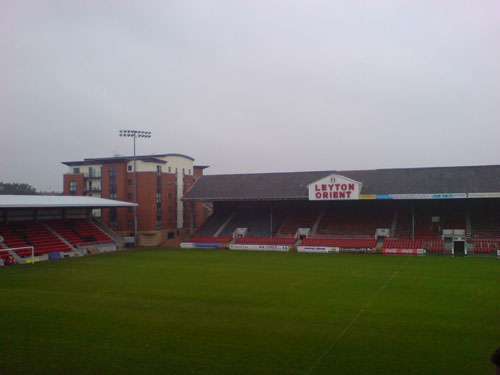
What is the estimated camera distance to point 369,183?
43281 millimetres

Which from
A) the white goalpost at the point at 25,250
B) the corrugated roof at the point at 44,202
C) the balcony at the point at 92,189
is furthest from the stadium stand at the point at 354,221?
the balcony at the point at 92,189

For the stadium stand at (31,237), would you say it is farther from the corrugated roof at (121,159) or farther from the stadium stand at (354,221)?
the stadium stand at (354,221)

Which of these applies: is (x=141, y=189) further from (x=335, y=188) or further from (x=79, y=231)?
(x=335, y=188)

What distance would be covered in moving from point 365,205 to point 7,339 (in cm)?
3968

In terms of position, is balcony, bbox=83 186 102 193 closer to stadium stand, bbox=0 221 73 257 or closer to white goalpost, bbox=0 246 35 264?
stadium stand, bbox=0 221 73 257

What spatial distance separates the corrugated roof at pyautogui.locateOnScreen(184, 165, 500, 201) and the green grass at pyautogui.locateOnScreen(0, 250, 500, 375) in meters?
12.8

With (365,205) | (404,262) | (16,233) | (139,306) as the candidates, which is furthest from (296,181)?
(139,306)

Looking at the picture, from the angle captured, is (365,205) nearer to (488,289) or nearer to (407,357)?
(488,289)

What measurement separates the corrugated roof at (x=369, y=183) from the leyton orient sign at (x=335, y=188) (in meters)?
1.13

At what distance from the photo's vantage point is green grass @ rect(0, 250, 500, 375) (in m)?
11.4

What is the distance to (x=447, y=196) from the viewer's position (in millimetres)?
37688

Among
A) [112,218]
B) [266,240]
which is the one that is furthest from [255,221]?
[112,218]

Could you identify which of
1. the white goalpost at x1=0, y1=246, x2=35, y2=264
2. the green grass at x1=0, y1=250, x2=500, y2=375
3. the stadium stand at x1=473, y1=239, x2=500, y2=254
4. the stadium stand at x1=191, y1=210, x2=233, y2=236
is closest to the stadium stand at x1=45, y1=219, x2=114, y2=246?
the white goalpost at x1=0, y1=246, x2=35, y2=264

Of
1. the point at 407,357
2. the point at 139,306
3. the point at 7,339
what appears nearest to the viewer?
the point at 407,357
